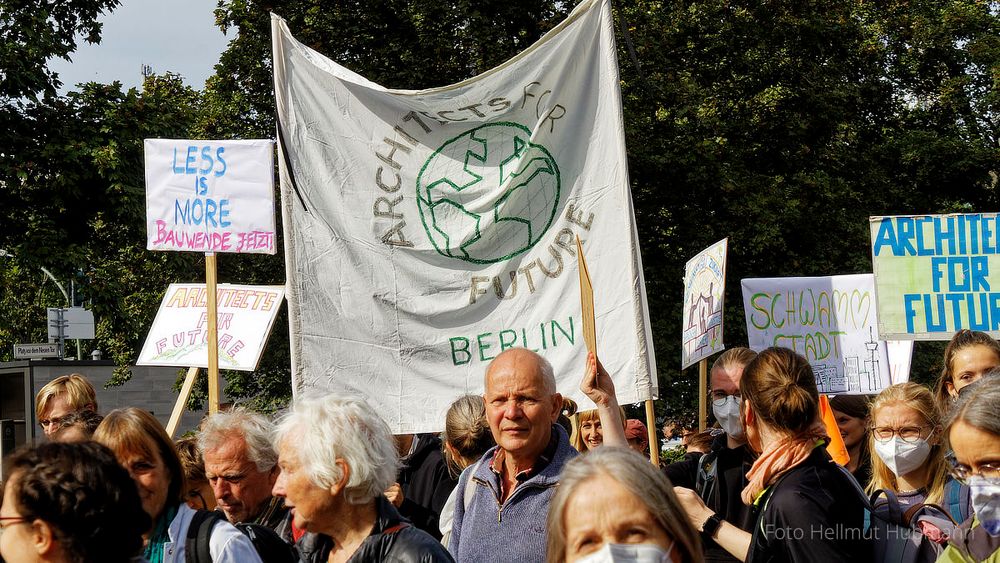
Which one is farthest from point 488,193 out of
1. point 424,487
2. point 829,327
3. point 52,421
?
point 829,327

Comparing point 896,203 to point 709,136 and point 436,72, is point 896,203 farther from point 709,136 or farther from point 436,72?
point 436,72

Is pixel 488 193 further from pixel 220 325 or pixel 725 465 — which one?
pixel 220 325

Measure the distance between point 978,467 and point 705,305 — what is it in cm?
649

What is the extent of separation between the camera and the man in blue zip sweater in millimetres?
3600

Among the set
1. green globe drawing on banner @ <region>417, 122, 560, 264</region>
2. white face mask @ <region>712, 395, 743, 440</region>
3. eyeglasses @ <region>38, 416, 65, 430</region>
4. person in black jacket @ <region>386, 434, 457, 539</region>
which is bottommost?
person in black jacket @ <region>386, 434, 457, 539</region>

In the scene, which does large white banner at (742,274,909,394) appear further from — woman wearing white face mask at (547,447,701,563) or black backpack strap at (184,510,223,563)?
woman wearing white face mask at (547,447,701,563)

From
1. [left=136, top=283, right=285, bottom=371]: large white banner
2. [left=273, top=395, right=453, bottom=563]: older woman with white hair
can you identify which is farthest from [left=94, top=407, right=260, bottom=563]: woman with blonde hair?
[left=136, top=283, right=285, bottom=371]: large white banner

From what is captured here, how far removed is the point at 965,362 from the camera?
4.73m

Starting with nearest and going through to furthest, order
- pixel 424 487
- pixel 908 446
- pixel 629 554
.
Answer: pixel 629 554 < pixel 908 446 < pixel 424 487

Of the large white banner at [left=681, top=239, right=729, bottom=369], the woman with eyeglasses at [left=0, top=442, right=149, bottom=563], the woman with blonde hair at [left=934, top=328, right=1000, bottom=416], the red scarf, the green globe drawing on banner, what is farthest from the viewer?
the large white banner at [left=681, top=239, right=729, bottom=369]

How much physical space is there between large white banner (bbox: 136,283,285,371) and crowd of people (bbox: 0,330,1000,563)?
10.9ft

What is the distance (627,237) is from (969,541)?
327cm

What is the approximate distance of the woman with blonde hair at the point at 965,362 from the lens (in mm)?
4695

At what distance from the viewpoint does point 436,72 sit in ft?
58.2
